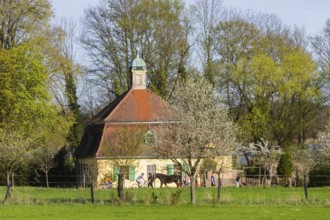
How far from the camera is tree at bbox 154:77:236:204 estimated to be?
33.9 m

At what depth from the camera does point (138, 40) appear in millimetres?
60969

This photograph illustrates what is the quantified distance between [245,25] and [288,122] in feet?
27.1

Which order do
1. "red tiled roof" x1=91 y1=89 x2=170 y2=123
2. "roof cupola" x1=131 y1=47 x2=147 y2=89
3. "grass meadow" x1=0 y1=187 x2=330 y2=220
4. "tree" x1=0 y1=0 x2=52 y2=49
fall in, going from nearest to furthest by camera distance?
"grass meadow" x1=0 y1=187 x2=330 y2=220
"tree" x1=0 y1=0 x2=52 y2=49
"red tiled roof" x1=91 y1=89 x2=170 y2=123
"roof cupola" x1=131 y1=47 x2=147 y2=89

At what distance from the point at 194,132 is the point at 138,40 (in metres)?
28.1

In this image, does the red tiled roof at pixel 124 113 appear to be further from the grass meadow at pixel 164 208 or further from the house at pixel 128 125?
the grass meadow at pixel 164 208

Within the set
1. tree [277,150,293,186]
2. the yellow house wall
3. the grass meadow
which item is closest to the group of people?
the yellow house wall

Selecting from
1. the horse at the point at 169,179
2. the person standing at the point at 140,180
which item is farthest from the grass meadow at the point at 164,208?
the person standing at the point at 140,180

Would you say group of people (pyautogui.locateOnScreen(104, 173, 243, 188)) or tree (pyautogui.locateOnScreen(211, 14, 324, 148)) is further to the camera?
tree (pyautogui.locateOnScreen(211, 14, 324, 148))

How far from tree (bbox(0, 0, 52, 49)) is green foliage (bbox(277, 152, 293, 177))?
17.8 meters

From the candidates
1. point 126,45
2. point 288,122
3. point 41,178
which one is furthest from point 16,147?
point 288,122

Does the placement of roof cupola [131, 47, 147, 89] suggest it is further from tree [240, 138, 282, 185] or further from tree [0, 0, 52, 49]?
tree [240, 138, 282, 185]

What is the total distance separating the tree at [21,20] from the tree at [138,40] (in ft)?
27.7

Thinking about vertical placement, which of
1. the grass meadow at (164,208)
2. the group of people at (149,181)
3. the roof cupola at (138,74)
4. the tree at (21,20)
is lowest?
the grass meadow at (164,208)

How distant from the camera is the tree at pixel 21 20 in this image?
2020 inches
